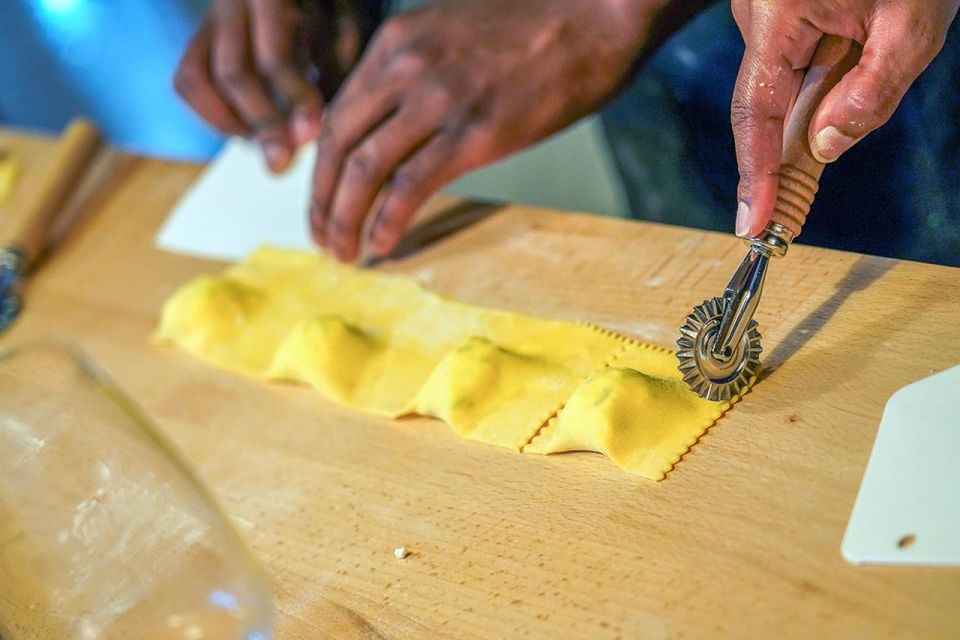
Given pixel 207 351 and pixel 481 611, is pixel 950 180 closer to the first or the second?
pixel 481 611

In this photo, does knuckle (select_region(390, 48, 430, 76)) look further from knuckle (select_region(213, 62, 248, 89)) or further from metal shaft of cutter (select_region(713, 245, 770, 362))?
metal shaft of cutter (select_region(713, 245, 770, 362))

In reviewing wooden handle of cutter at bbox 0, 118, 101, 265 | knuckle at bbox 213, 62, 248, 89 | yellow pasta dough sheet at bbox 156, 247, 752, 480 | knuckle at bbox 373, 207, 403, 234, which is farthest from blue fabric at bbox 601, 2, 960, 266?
wooden handle of cutter at bbox 0, 118, 101, 265

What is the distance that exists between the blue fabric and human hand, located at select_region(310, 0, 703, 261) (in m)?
0.07

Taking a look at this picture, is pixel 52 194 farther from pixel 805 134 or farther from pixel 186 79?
pixel 805 134

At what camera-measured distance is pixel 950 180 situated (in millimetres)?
653

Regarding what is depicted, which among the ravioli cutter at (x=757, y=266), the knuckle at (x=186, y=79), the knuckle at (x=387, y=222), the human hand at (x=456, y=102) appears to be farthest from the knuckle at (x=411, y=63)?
the ravioli cutter at (x=757, y=266)

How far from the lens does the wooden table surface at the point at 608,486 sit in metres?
0.44

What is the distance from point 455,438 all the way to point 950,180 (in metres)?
0.38

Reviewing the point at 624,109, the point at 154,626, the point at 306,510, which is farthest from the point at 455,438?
the point at 624,109

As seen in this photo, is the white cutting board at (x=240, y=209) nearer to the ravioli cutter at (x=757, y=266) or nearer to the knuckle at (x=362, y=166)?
the knuckle at (x=362, y=166)

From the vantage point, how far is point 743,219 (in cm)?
51

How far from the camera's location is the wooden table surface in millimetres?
439

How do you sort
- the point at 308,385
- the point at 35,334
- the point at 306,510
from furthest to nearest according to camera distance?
1. the point at 35,334
2. the point at 308,385
3. the point at 306,510

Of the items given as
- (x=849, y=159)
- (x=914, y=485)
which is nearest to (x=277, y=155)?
(x=849, y=159)
